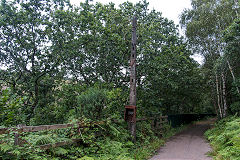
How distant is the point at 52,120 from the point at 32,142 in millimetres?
5051

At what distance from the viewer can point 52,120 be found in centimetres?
935

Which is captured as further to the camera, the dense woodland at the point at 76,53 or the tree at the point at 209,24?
the tree at the point at 209,24

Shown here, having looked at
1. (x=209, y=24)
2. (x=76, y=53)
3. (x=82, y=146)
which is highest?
(x=209, y=24)

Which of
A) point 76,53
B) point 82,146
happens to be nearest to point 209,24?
point 76,53

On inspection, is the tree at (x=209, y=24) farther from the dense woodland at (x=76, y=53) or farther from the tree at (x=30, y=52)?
the tree at (x=30, y=52)

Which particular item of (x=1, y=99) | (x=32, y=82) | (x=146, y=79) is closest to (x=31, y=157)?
(x=1, y=99)

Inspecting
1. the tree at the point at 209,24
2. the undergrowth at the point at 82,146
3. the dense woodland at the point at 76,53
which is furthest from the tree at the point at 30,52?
the tree at the point at 209,24

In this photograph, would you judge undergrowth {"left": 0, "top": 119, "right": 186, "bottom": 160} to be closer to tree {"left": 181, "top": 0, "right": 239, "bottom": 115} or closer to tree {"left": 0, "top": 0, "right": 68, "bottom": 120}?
tree {"left": 0, "top": 0, "right": 68, "bottom": 120}

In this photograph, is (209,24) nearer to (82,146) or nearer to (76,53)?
(76,53)

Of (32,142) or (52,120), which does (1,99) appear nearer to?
(32,142)

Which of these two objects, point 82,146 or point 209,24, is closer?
point 82,146

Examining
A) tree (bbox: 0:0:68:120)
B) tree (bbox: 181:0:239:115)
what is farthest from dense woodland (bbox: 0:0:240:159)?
tree (bbox: 181:0:239:115)

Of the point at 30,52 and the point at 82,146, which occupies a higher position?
the point at 30,52

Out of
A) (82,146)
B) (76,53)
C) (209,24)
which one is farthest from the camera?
(209,24)
